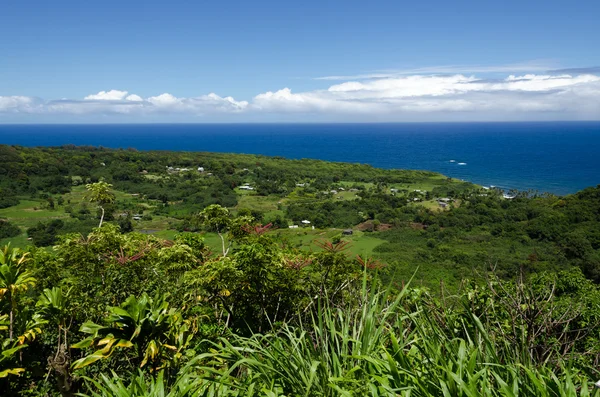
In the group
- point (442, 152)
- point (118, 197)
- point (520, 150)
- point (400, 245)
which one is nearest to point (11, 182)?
point (118, 197)

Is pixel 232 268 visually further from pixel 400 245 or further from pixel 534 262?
pixel 400 245

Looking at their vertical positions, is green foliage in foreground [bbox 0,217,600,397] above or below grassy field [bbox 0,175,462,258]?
above

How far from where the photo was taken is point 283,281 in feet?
22.6

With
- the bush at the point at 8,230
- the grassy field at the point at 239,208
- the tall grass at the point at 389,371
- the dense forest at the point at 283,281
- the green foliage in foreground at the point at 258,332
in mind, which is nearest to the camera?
the tall grass at the point at 389,371

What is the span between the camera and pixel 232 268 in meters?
6.11

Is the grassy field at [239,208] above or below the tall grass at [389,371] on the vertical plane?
below

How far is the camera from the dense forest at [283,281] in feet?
9.11

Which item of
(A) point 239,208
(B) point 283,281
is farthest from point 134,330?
(A) point 239,208

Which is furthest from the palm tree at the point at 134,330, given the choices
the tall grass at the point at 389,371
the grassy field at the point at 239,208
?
the grassy field at the point at 239,208

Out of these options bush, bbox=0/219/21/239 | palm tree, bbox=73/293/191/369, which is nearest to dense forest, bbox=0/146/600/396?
palm tree, bbox=73/293/191/369

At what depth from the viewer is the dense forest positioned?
2.78 meters

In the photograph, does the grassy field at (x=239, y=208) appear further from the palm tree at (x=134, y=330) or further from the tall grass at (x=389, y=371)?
the tall grass at (x=389, y=371)

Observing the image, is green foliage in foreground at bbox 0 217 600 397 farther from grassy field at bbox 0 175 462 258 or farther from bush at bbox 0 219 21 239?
bush at bbox 0 219 21 239

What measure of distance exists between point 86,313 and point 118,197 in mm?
54826
